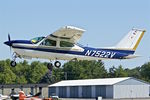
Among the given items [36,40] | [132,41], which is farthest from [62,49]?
[132,41]

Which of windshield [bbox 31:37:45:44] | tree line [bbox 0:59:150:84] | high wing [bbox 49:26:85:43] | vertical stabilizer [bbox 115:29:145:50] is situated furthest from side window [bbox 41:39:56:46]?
tree line [bbox 0:59:150:84]

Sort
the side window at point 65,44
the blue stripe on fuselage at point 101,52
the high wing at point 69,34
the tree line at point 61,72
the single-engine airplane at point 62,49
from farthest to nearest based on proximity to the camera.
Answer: the tree line at point 61,72, the side window at point 65,44, the blue stripe on fuselage at point 101,52, the single-engine airplane at point 62,49, the high wing at point 69,34

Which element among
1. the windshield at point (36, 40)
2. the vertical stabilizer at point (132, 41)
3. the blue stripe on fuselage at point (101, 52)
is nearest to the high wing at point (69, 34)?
the windshield at point (36, 40)

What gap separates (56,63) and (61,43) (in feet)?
5.05

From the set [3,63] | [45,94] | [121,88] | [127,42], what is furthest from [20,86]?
[127,42]

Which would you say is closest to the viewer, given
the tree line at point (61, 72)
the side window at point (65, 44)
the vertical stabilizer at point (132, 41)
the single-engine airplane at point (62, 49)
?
the single-engine airplane at point (62, 49)

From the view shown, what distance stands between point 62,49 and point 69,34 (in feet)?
3.97

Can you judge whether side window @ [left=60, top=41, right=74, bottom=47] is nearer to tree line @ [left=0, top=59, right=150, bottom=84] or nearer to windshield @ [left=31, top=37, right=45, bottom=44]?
windshield @ [left=31, top=37, right=45, bottom=44]

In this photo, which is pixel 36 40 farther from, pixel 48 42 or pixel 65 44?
pixel 65 44

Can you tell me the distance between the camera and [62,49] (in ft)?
103

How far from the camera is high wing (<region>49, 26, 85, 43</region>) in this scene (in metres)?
30.5

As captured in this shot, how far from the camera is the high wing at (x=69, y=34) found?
30.5 meters

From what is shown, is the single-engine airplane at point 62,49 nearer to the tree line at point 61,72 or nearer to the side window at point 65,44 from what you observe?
the side window at point 65,44

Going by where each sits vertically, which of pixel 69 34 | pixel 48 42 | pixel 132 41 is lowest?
pixel 48 42
